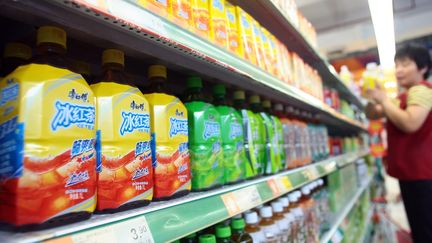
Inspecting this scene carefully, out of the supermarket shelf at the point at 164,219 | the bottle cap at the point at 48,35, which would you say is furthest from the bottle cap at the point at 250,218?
the bottle cap at the point at 48,35

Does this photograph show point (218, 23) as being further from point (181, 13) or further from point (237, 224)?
point (237, 224)

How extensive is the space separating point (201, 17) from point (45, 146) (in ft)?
1.89

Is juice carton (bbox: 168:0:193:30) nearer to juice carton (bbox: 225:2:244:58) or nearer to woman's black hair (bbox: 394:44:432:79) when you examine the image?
juice carton (bbox: 225:2:244:58)

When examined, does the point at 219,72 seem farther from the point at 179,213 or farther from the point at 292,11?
the point at 292,11

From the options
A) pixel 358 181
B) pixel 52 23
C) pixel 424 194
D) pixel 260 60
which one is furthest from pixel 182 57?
pixel 358 181

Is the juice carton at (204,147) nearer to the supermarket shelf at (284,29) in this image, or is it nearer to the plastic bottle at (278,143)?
the plastic bottle at (278,143)

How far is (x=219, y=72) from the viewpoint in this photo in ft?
3.31

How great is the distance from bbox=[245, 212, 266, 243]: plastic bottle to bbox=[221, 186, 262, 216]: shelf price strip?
0.14 metres

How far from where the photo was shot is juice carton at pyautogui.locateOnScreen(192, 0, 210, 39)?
0.83 metres

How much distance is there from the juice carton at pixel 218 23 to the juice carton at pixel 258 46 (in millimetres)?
244

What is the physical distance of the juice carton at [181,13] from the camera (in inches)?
28.4

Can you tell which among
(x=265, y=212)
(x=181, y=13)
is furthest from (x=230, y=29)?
(x=265, y=212)

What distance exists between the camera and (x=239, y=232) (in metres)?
0.99

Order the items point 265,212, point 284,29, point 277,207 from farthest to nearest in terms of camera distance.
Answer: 1. point 284,29
2. point 277,207
3. point 265,212
